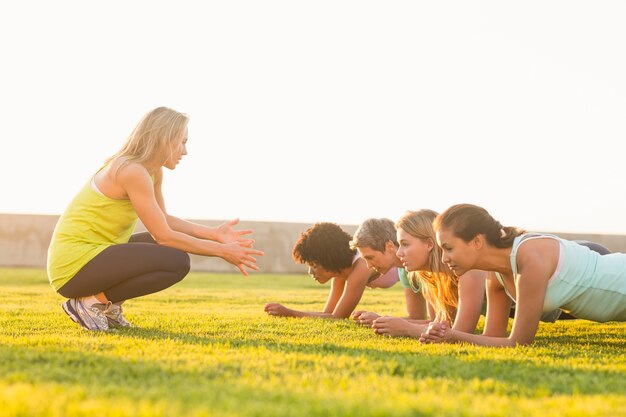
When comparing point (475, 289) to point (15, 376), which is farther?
point (475, 289)

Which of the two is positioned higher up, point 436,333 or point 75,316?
point 436,333

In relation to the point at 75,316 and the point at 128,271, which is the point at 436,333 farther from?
the point at 75,316

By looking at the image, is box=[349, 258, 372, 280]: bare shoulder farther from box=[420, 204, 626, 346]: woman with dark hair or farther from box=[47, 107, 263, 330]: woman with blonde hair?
box=[420, 204, 626, 346]: woman with dark hair

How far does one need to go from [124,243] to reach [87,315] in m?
0.48

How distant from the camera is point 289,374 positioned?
2.56 m

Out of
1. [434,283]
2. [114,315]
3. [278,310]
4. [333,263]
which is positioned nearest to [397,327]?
[434,283]

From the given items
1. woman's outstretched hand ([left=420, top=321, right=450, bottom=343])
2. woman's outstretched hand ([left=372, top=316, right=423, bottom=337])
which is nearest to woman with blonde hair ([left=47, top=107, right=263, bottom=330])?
woman's outstretched hand ([left=372, top=316, right=423, bottom=337])

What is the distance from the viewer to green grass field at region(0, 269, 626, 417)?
6.62ft

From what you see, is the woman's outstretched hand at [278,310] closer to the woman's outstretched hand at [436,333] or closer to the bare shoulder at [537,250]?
the woman's outstretched hand at [436,333]

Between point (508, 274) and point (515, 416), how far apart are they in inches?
76.3

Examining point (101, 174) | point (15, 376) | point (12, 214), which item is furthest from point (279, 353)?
point (12, 214)

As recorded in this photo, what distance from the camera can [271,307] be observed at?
561cm


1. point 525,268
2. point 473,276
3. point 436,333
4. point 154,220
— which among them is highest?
point 154,220

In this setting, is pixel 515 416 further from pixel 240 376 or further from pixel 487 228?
pixel 487 228
